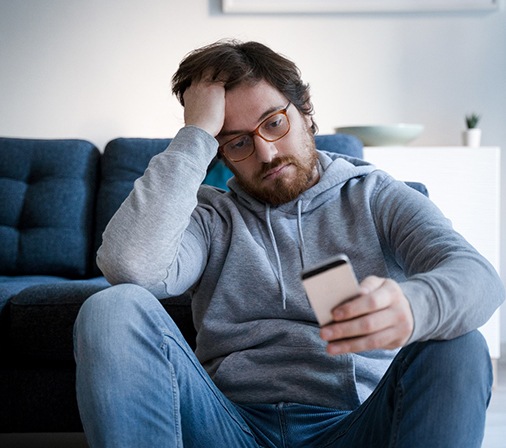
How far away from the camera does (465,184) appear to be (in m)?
2.65

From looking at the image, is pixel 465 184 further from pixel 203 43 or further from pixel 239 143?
pixel 239 143

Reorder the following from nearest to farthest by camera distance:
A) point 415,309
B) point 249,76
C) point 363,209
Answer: point 415,309
point 363,209
point 249,76

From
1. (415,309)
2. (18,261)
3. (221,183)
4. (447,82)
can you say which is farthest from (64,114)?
(415,309)

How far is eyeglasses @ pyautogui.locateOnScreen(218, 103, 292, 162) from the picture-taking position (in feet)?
4.56

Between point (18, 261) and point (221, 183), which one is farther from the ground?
point (221, 183)

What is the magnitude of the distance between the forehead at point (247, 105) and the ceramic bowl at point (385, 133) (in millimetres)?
1360

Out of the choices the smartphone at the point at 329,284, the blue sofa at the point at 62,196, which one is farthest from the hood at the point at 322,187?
the blue sofa at the point at 62,196

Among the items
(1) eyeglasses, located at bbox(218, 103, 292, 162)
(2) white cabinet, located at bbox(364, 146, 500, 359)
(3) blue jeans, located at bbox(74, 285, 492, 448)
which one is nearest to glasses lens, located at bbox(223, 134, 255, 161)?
(1) eyeglasses, located at bbox(218, 103, 292, 162)

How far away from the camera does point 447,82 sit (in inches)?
119

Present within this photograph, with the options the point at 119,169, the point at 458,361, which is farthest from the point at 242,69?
the point at 119,169

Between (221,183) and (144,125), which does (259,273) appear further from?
(144,125)

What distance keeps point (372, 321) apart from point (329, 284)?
76 mm

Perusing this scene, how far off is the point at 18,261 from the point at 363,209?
1565mm

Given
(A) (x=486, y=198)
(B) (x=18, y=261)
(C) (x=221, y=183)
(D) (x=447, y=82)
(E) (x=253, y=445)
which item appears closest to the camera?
(E) (x=253, y=445)
